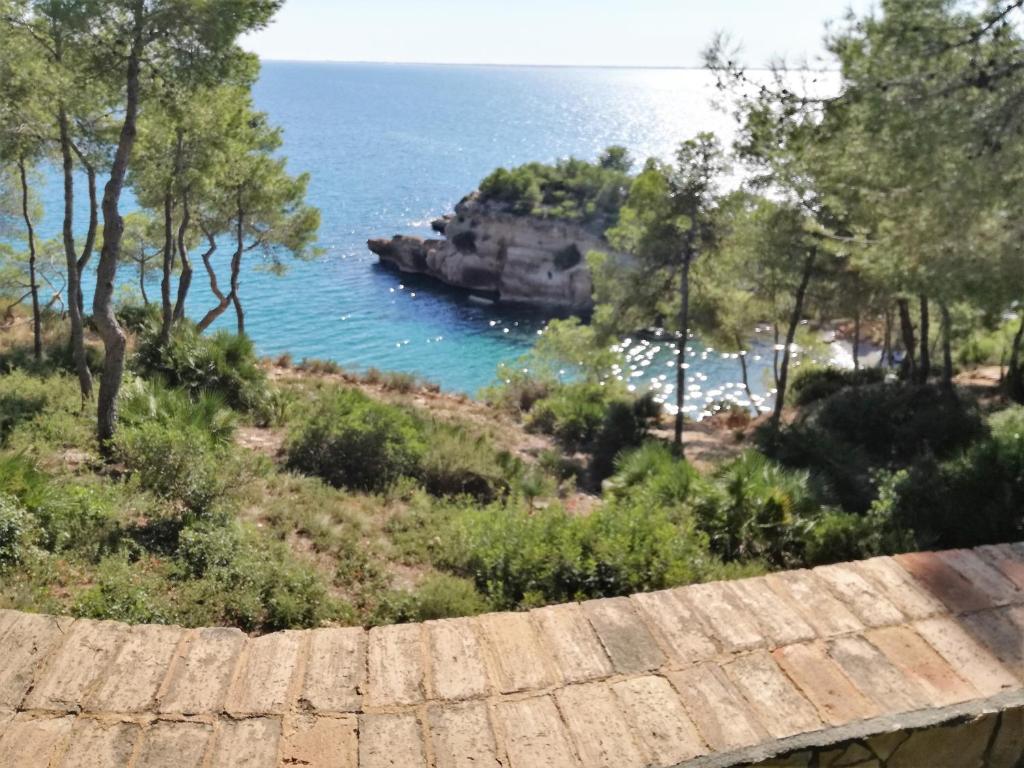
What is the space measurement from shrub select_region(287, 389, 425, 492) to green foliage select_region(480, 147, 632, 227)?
41633 millimetres

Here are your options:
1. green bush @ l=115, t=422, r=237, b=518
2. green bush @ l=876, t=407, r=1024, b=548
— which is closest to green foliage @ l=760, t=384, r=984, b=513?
green bush @ l=876, t=407, r=1024, b=548

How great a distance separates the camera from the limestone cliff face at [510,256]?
52.6 meters

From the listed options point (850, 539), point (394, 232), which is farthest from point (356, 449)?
point (394, 232)

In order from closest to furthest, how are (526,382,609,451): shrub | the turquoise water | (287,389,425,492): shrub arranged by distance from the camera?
(287,389,425,492): shrub < (526,382,609,451): shrub < the turquoise water

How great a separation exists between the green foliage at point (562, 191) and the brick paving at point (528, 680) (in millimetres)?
48446

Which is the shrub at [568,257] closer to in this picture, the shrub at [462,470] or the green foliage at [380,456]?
the shrub at [462,470]

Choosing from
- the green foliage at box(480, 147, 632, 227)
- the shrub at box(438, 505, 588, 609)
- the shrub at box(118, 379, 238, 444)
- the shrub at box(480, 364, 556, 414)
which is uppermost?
the green foliage at box(480, 147, 632, 227)

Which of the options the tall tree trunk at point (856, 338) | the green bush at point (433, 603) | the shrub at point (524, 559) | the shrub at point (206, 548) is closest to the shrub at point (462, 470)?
the shrub at point (524, 559)

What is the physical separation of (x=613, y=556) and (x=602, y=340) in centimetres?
1699

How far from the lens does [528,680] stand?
116 inches

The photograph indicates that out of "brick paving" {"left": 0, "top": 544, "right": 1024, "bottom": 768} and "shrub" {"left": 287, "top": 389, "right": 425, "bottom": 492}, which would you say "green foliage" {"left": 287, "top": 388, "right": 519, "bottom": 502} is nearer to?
"shrub" {"left": 287, "top": 389, "right": 425, "bottom": 492}

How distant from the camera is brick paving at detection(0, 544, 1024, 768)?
263 centimetres

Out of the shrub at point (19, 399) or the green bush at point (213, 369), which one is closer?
the shrub at point (19, 399)

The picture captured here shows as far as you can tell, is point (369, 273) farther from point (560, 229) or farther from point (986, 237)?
point (986, 237)
